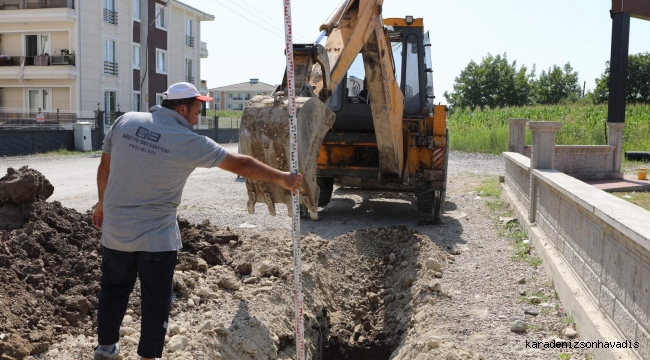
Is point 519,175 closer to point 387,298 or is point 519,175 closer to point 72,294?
point 387,298

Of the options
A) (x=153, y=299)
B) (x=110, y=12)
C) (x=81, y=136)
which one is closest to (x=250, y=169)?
(x=153, y=299)

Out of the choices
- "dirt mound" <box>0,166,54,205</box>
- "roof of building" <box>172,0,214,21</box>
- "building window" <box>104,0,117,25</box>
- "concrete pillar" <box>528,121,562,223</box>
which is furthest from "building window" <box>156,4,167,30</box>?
"concrete pillar" <box>528,121,562,223</box>

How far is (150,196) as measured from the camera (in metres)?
4.14

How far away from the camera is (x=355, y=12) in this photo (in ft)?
25.7

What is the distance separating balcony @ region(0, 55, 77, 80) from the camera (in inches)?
1264

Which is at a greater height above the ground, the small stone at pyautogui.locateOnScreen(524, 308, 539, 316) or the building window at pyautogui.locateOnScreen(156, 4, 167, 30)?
the building window at pyautogui.locateOnScreen(156, 4, 167, 30)

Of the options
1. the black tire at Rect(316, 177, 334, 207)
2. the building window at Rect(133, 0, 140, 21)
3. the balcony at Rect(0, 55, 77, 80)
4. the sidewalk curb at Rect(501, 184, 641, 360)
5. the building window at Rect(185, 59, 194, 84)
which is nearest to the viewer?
the sidewalk curb at Rect(501, 184, 641, 360)

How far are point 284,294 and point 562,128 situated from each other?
967 inches

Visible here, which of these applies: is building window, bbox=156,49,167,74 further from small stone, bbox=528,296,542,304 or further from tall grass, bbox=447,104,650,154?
small stone, bbox=528,296,542,304

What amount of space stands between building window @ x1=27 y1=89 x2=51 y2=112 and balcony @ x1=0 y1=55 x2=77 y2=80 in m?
0.97

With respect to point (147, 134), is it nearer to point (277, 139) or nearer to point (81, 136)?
point (277, 139)

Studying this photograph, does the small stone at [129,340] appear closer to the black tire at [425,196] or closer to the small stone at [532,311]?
the small stone at [532,311]

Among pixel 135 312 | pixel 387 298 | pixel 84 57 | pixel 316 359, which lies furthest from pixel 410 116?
pixel 84 57

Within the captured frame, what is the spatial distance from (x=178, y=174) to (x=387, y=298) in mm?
3939
